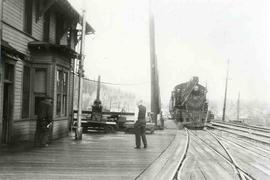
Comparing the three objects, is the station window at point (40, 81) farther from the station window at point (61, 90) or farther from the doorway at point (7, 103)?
the doorway at point (7, 103)

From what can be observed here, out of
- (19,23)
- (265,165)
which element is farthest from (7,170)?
(19,23)

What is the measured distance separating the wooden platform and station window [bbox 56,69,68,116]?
3408 millimetres

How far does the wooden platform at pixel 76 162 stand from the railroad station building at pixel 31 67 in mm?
1896

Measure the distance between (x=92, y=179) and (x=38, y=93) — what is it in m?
8.52

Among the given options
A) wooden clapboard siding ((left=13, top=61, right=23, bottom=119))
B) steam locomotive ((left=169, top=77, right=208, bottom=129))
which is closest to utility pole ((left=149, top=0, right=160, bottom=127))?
steam locomotive ((left=169, top=77, right=208, bottom=129))

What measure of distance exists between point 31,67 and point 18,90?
133 centimetres

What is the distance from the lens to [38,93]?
51.7ft

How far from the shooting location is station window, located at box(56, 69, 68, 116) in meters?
16.7

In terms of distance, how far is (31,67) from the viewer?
51.2ft

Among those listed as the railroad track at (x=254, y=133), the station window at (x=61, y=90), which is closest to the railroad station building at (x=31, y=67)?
the station window at (x=61, y=90)

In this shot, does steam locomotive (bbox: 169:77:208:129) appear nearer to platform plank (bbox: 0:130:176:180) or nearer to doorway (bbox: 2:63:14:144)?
platform plank (bbox: 0:130:176:180)

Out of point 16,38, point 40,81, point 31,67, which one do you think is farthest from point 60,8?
point 16,38

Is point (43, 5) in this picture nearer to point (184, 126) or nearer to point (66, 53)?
point (66, 53)

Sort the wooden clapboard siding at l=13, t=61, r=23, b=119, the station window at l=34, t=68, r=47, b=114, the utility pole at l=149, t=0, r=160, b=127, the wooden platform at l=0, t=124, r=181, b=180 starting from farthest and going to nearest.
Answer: the utility pole at l=149, t=0, r=160, b=127 → the station window at l=34, t=68, r=47, b=114 → the wooden clapboard siding at l=13, t=61, r=23, b=119 → the wooden platform at l=0, t=124, r=181, b=180
